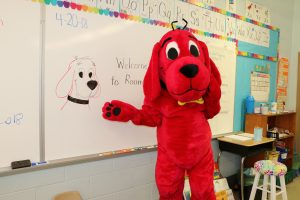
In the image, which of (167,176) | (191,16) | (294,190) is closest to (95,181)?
(167,176)

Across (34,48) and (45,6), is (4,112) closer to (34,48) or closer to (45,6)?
(34,48)

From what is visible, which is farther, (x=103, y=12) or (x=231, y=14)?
(x=231, y=14)

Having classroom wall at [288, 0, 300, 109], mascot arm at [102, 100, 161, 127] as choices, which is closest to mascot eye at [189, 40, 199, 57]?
mascot arm at [102, 100, 161, 127]

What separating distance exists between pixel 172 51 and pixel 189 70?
181mm

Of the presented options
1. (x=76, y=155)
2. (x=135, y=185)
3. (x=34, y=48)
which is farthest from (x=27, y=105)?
(x=135, y=185)

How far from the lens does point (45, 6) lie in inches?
54.9

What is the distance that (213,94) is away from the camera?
4.74ft

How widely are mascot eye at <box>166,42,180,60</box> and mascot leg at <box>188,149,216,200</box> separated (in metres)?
0.61

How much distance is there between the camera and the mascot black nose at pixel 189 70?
1211 millimetres

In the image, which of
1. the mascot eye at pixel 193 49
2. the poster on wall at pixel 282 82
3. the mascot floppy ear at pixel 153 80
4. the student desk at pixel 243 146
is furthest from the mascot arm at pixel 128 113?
the poster on wall at pixel 282 82

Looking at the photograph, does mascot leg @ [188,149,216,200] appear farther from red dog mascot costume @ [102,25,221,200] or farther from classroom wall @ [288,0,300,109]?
classroom wall @ [288,0,300,109]

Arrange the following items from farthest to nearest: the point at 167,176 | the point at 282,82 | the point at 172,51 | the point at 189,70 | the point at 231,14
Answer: the point at 282,82
the point at 231,14
the point at 167,176
the point at 172,51
the point at 189,70

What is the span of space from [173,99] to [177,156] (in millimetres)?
324

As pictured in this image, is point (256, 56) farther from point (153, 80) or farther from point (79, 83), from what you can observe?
point (79, 83)
